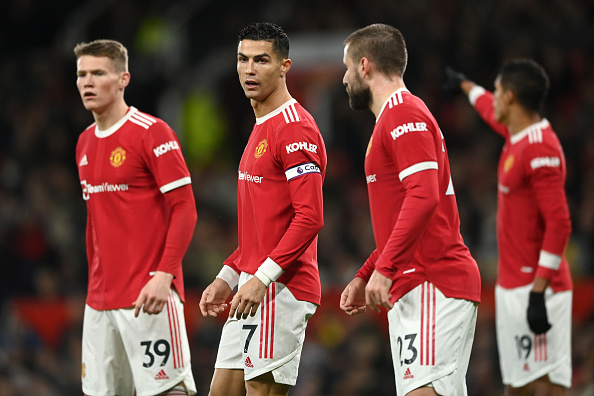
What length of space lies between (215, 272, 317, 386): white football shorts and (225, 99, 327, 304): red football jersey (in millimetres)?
72

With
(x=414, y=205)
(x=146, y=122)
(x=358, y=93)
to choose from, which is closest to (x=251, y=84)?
(x=358, y=93)

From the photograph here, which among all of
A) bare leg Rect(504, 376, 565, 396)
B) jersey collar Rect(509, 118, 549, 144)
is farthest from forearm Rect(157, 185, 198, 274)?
bare leg Rect(504, 376, 565, 396)

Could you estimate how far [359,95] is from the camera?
183 inches

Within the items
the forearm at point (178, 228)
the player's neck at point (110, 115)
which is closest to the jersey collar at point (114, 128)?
the player's neck at point (110, 115)

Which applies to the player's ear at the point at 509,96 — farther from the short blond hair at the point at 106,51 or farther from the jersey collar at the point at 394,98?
the short blond hair at the point at 106,51

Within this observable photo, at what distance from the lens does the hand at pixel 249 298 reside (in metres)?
4.16

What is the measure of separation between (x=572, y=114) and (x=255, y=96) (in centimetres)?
872

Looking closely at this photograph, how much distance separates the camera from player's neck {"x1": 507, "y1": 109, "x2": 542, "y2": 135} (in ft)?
21.2

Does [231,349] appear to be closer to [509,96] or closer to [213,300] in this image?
[213,300]

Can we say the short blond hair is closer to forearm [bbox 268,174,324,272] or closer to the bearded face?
the bearded face

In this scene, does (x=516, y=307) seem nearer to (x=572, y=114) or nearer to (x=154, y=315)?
(x=154, y=315)

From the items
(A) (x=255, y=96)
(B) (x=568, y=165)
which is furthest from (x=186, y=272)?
(A) (x=255, y=96)

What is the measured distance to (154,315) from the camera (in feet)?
17.0

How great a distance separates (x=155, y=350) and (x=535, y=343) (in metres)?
2.73
